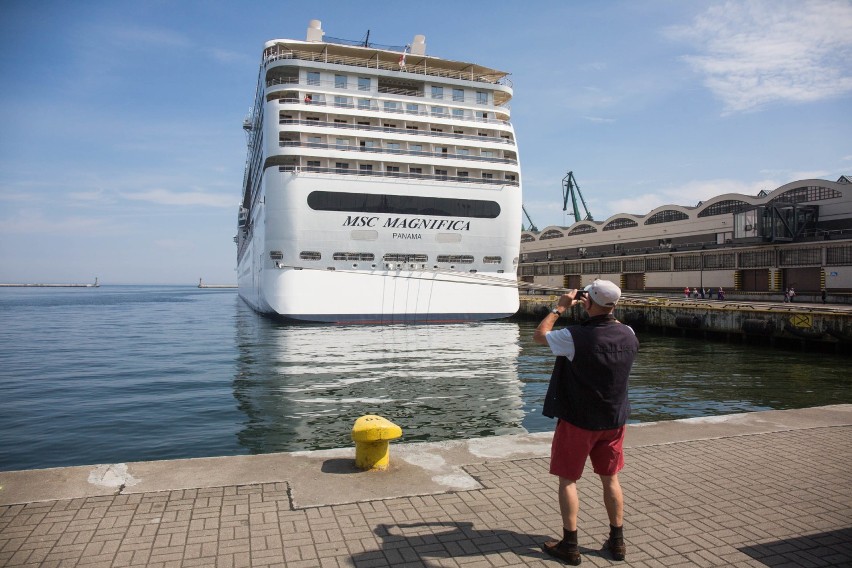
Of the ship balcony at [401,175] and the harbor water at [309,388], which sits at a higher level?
the ship balcony at [401,175]

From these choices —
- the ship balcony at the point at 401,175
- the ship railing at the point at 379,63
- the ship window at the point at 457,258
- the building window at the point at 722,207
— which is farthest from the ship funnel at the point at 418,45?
the building window at the point at 722,207

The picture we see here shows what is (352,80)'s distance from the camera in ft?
101

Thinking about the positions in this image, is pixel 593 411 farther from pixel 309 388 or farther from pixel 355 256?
pixel 355 256

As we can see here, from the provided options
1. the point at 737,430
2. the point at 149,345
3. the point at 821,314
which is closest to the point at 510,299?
the point at 821,314

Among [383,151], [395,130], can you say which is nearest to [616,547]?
[383,151]

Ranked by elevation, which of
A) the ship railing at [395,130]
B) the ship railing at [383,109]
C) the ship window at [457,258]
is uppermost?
the ship railing at [383,109]

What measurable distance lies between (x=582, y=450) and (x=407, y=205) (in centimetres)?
2507

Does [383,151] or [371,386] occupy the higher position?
[383,151]

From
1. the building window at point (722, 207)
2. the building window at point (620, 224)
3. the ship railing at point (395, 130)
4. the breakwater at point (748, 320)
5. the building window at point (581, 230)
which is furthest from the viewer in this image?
the building window at point (581, 230)

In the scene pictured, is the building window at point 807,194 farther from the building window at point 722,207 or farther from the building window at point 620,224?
the building window at point 620,224

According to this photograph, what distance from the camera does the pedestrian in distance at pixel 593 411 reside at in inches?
144

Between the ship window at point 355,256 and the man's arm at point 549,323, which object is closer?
the man's arm at point 549,323

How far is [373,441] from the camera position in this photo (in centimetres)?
516

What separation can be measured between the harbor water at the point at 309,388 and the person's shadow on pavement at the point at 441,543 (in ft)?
15.2
